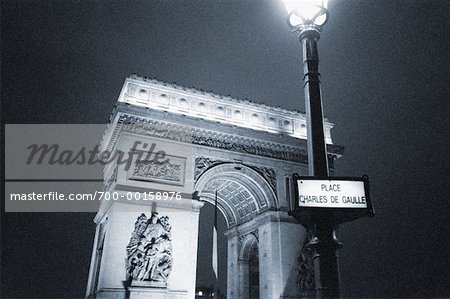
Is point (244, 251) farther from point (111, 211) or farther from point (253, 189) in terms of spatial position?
point (111, 211)

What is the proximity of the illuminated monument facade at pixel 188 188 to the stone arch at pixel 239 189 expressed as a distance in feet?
0.16

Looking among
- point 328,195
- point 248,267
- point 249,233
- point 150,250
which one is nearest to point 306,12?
point 328,195

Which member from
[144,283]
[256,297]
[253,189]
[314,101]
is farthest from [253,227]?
[314,101]

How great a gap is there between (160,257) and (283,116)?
9543mm

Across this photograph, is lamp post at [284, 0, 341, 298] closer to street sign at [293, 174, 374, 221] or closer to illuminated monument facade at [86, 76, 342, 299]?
street sign at [293, 174, 374, 221]

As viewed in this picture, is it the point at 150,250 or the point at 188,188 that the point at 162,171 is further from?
the point at 150,250

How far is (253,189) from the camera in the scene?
18734mm

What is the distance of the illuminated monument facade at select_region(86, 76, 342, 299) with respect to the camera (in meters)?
14.9

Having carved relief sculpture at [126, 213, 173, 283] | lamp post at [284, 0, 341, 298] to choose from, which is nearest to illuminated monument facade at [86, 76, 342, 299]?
carved relief sculpture at [126, 213, 173, 283]

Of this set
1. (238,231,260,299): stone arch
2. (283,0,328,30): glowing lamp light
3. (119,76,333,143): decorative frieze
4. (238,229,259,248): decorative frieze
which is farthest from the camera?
(238,231,260,299): stone arch

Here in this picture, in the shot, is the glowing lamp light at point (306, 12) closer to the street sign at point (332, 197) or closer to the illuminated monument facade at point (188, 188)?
the street sign at point (332, 197)

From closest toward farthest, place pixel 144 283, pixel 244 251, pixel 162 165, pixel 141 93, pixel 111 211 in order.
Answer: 1. pixel 144 283
2. pixel 111 211
3. pixel 162 165
4. pixel 141 93
5. pixel 244 251

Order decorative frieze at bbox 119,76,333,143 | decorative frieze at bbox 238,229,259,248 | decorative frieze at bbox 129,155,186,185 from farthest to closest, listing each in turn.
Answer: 1. decorative frieze at bbox 238,229,259,248
2. decorative frieze at bbox 119,76,333,143
3. decorative frieze at bbox 129,155,186,185

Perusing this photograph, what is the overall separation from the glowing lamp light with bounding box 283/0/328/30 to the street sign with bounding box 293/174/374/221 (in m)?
2.26
